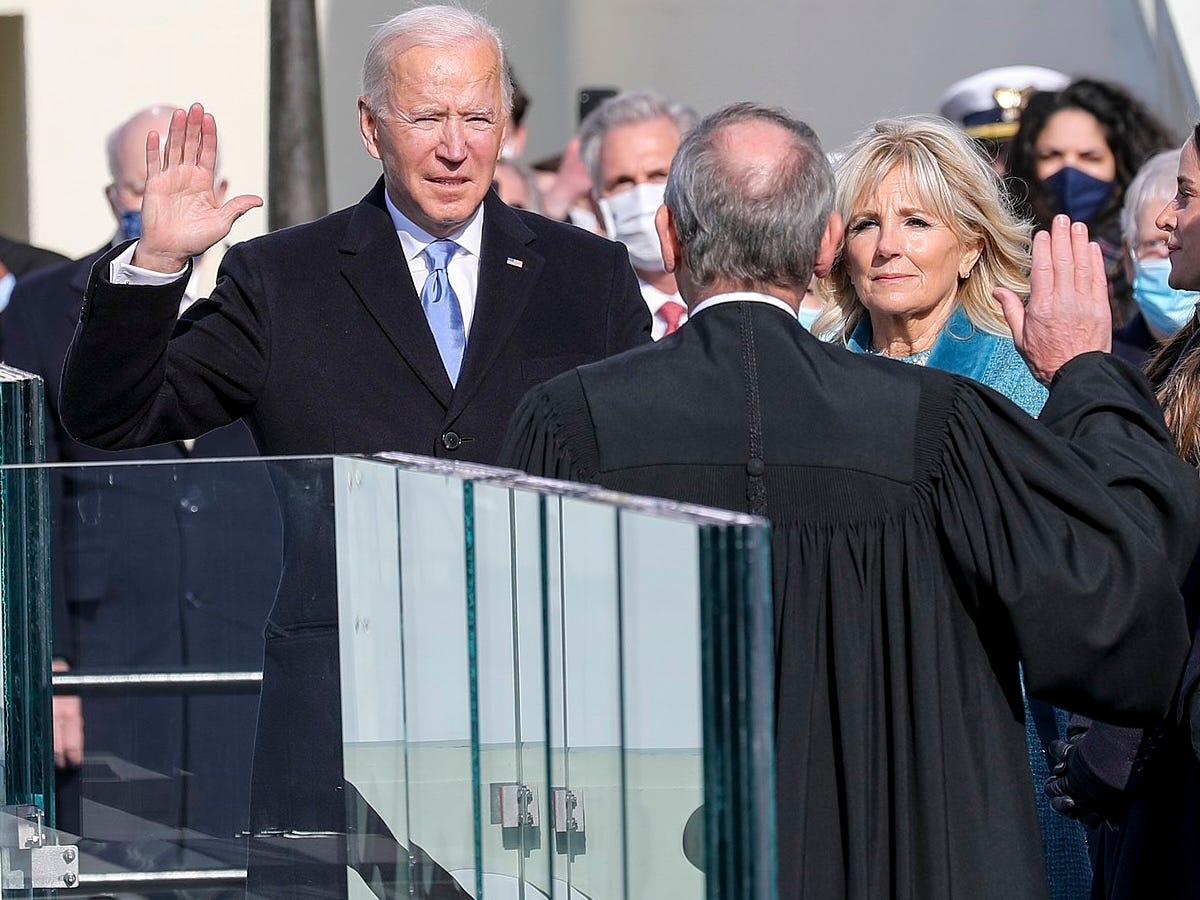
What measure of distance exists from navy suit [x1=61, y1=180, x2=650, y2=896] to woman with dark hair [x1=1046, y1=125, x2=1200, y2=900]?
3.36 ft

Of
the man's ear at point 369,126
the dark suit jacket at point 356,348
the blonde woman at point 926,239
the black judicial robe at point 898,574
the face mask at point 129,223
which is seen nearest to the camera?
the black judicial robe at point 898,574

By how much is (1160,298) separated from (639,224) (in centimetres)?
152

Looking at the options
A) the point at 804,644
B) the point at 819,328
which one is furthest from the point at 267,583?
the point at 819,328

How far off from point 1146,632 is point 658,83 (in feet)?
24.1

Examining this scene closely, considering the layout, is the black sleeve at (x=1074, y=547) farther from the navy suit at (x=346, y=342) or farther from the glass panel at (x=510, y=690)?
the navy suit at (x=346, y=342)

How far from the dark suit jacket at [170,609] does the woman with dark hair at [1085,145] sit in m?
4.18

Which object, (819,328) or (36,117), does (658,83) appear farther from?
(819,328)

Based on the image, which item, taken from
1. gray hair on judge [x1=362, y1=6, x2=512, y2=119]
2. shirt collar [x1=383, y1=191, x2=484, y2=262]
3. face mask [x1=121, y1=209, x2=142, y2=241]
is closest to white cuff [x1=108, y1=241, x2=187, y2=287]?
shirt collar [x1=383, y1=191, x2=484, y2=262]

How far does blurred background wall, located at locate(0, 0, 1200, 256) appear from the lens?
877 centimetres

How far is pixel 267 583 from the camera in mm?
2508

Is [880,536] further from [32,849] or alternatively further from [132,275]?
[132,275]

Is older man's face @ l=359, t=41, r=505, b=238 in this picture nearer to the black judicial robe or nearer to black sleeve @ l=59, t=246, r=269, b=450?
black sleeve @ l=59, t=246, r=269, b=450

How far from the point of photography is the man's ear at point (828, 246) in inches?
103

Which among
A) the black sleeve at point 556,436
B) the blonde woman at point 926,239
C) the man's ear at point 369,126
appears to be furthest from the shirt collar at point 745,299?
the blonde woman at point 926,239
